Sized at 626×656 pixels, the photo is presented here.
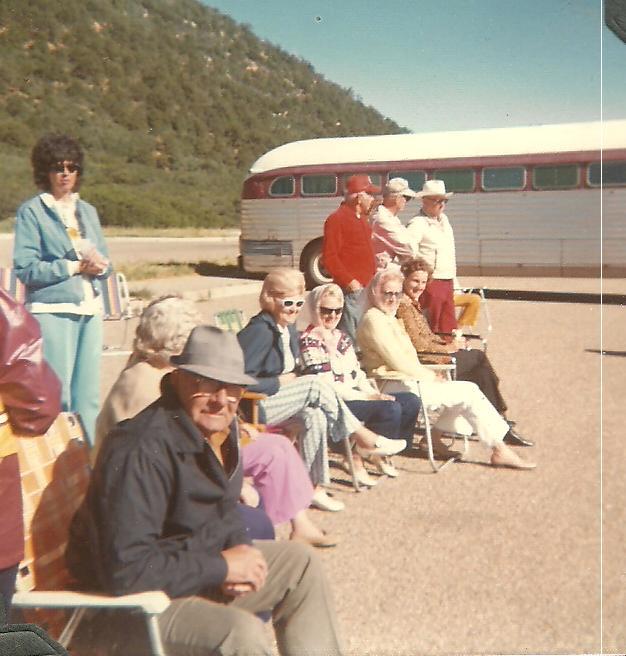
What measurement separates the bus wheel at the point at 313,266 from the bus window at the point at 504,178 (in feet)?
4.68

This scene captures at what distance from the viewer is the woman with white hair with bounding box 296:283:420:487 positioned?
3809 millimetres

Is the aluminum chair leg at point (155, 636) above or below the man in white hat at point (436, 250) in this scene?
below

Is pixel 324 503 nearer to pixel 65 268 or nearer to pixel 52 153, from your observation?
Result: pixel 65 268

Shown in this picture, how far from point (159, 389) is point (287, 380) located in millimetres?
1179

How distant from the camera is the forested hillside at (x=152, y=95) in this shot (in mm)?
2736

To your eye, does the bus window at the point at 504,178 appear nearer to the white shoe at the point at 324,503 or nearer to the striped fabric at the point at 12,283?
the white shoe at the point at 324,503

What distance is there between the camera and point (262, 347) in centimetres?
357

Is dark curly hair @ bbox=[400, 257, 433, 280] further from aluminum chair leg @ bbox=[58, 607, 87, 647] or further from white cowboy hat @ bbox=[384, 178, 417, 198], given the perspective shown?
aluminum chair leg @ bbox=[58, 607, 87, 647]

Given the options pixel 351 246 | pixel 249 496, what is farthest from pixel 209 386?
pixel 351 246

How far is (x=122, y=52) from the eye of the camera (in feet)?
9.43

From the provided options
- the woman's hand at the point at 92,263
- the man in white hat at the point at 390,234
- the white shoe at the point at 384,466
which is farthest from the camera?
the man in white hat at the point at 390,234

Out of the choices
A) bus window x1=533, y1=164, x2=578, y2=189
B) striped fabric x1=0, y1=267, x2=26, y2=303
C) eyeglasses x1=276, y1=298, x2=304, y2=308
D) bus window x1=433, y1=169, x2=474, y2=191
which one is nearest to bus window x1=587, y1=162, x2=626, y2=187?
bus window x1=533, y1=164, x2=578, y2=189

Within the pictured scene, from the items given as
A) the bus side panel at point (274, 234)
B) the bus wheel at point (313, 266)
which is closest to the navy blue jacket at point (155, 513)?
the bus side panel at point (274, 234)

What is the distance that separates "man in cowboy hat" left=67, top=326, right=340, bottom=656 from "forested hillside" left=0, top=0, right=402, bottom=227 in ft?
3.17
